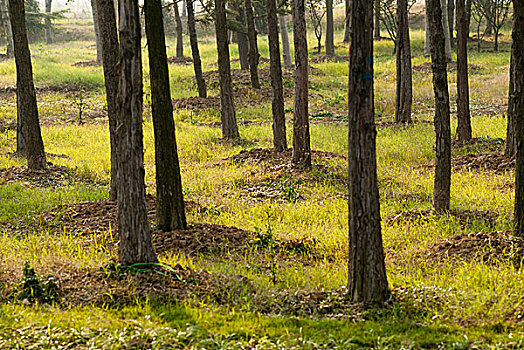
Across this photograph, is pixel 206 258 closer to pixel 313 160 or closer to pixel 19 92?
pixel 313 160

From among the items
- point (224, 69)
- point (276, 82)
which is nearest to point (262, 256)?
point (276, 82)

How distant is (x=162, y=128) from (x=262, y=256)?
2.10m

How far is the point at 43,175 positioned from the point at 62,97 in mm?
12441

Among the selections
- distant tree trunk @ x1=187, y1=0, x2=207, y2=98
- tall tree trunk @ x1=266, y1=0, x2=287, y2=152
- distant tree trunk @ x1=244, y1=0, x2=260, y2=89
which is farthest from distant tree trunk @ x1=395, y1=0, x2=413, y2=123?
distant tree trunk @ x1=187, y1=0, x2=207, y2=98

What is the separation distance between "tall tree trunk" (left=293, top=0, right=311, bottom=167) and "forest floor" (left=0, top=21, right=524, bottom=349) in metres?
0.48

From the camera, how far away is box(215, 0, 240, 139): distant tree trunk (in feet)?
48.1

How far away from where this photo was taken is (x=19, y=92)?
1195 centimetres

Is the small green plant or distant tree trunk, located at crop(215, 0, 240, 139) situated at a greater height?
distant tree trunk, located at crop(215, 0, 240, 139)

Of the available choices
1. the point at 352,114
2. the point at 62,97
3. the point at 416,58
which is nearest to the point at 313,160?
the point at 352,114

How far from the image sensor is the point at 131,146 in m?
5.68

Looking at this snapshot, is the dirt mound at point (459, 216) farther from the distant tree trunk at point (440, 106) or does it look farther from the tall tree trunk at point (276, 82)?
the tall tree trunk at point (276, 82)

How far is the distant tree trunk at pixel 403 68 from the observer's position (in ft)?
50.9

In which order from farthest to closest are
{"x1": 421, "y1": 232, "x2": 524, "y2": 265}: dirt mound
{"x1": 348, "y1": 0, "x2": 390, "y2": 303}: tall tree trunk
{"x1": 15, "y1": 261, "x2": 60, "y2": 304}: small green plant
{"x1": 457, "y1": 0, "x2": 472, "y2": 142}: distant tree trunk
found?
{"x1": 457, "y1": 0, "x2": 472, "y2": 142}: distant tree trunk → {"x1": 421, "y1": 232, "x2": 524, "y2": 265}: dirt mound → {"x1": 15, "y1": 261, "x2": 60, "y2": 304}: small green plant → {"x1": 348, "y1": 0, "x2": 390, "y2": 303}: tall tree trunk

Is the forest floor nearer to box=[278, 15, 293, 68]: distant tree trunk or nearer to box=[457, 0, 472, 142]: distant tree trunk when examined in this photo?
box=[457, 0, 472, 142]: distant tree trunk
